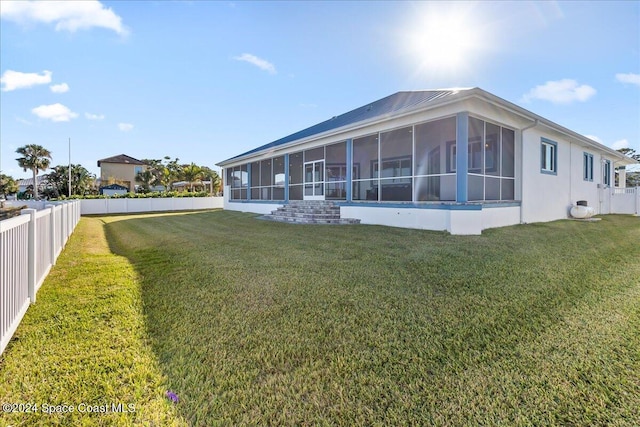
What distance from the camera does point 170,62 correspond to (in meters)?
13.3

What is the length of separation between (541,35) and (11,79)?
1179 inches

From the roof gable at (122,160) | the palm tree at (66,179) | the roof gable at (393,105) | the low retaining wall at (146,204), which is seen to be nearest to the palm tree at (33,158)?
the palm tree at (66,179)

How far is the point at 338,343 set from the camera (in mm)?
2555

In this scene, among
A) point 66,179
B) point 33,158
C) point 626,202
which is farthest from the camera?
point 33,158

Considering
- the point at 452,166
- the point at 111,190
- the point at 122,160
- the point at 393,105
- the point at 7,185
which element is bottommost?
the point at 452,166

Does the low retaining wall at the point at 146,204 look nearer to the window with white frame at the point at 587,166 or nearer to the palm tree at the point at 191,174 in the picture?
the palm tree at the point at 191,174

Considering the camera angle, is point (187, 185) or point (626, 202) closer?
point (626, 202)

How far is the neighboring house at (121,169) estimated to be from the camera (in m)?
44.8

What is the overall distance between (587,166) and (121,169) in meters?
53.7

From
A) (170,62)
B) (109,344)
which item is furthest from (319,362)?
(170,62)

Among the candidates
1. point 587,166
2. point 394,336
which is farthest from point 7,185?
point 587,166

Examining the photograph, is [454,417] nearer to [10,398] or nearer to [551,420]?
[551,420]

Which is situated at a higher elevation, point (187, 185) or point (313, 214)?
point (187, 185)

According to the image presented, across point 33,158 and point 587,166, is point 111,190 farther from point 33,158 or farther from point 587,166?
point 587,166
